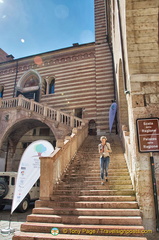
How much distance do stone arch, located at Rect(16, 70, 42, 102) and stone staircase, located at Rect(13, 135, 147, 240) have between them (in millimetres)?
13605

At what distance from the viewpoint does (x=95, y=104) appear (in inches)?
651

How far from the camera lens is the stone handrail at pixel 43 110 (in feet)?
44.7

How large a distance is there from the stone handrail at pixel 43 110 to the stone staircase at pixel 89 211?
274 inches

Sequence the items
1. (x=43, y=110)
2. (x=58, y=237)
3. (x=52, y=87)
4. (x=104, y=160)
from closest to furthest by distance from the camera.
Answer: (x=58, y=237)
(x=104, y=160)
(x=43, y=110)
(x=52, y=87)

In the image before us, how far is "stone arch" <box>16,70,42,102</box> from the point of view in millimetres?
19031

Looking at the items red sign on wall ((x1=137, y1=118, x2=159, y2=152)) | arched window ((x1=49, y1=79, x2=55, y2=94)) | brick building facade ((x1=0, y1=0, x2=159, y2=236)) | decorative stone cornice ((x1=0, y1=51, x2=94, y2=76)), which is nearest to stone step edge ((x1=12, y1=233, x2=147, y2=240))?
brick building facade ((x1=0, y1=0, x2=159, y2=236))

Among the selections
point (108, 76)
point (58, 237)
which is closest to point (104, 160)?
point (58, 237)

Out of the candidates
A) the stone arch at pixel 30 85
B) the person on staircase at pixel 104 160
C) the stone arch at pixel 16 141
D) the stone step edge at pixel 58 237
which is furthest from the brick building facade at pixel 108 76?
the stone arch at pixel 16 141

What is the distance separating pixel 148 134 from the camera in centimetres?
510

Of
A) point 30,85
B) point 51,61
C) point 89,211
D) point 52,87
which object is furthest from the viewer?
point 30,85

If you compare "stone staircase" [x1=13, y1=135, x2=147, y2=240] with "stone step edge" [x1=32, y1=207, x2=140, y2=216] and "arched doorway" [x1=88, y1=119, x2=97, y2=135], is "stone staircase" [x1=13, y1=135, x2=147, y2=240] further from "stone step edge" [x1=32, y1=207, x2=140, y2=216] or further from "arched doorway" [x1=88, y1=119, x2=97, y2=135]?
"arched doorway" [x1=88, y1=119, x2=97, y2=135]

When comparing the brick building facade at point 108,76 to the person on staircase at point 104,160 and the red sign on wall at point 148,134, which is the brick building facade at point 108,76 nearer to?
the red sign on wall at point 148,134

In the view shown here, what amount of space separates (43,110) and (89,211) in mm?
10464

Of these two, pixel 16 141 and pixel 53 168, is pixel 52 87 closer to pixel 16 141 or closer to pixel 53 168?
pixel 16 141
